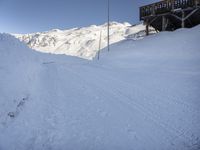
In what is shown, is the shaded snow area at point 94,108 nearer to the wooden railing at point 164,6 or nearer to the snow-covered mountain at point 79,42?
the wooden railing at point 164,6

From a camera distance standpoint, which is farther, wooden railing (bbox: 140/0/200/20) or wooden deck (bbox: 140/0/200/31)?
wooden deck (bbox: 140/0/200/31)

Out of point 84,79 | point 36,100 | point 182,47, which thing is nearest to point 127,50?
point 182,47

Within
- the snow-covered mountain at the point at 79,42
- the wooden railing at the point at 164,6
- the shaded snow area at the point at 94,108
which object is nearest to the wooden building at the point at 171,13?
the wooden railing at the point at 164,6

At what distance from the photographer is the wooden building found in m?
27.9

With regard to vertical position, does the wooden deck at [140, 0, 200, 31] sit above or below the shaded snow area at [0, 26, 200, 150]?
above

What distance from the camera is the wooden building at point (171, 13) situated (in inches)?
1097

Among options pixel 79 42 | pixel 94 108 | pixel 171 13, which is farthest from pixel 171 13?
pixel 79 42

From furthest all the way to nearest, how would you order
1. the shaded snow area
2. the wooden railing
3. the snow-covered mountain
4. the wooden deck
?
the snow-covered mountain → the wooden deck → the wooden railing → the shaded snow area

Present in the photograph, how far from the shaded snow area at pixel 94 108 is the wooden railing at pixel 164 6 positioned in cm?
1304

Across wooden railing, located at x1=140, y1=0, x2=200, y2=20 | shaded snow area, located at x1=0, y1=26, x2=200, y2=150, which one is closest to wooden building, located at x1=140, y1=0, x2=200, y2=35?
wooden railing, located at x1=140, y1=0, x2=200, y2=20

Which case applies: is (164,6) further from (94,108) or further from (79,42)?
(79,42)

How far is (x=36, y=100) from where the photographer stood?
10.7 meters

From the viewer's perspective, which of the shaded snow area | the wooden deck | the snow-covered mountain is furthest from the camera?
the snow-covered mountain

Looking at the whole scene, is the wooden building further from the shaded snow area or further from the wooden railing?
the shaded snow area
